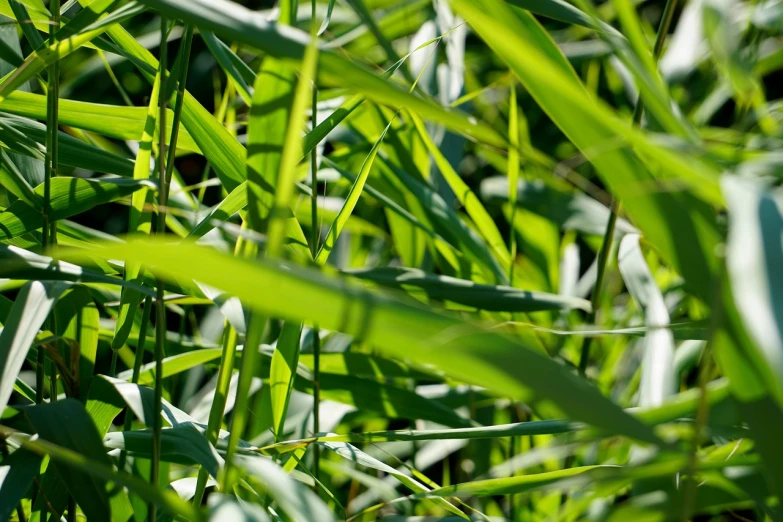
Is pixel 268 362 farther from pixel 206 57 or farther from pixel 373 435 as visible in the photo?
pixel 206 57

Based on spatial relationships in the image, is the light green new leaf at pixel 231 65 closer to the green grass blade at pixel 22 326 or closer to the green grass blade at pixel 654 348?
the green grass blade at pixel 22 326

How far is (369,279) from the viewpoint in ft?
1.91

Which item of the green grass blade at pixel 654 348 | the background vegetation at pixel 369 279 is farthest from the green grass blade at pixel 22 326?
the green grass blade at pixel 654 348

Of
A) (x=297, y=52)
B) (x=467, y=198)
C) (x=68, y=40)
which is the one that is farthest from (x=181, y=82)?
(x=467, y=198)

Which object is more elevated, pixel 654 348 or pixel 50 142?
pixel 50 142

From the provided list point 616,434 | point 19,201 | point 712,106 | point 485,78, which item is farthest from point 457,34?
point 485,78

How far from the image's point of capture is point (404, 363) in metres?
0.65

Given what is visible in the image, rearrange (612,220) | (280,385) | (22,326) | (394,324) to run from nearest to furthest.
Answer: (394,324) → (22,326) → (280,385) → (612,220)

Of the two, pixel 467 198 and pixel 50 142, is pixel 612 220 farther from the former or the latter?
pixel 50 142

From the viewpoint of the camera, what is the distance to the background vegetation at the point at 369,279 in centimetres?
24

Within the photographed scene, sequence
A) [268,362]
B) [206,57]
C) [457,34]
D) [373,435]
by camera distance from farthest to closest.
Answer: [206,57] → [457,34] → [268,362] → [373,435]

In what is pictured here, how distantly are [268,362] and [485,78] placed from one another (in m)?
1.05

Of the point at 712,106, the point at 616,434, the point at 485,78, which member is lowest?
the point at 616,434

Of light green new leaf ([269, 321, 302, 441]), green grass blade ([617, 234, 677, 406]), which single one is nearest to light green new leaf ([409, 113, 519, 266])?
green grass blade ([617, 234, 677, 406])
